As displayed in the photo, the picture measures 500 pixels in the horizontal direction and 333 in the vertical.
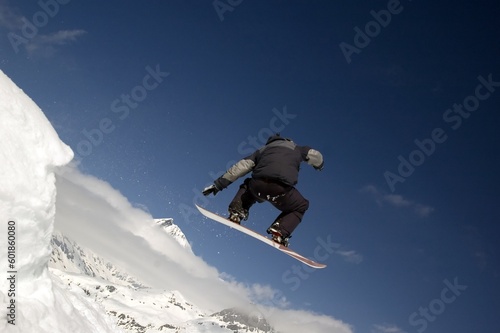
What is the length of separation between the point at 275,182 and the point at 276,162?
17.0 inches

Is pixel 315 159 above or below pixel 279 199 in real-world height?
above

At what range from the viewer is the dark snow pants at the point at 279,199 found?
8602 mm

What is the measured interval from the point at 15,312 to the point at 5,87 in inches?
117

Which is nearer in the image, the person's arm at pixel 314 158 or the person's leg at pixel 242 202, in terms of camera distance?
the person's arm at pixel 314 158

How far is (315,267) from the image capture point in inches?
404

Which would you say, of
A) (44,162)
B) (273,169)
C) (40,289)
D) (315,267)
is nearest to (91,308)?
(40,289)

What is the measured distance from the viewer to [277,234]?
355 inches

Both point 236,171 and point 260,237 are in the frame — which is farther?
point 260,237

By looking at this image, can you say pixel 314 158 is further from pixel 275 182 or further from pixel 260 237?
pixel 260 237

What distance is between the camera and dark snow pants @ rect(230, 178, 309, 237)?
8.60m

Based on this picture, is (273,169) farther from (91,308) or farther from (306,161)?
(91,308)

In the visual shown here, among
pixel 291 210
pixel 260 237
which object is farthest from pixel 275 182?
pixel 260 237

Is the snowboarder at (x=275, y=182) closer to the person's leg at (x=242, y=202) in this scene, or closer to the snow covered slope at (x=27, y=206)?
the person's leg at (x=242, y=202)

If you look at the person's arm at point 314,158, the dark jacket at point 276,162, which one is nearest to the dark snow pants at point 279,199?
the dark jacket at point 276,162
